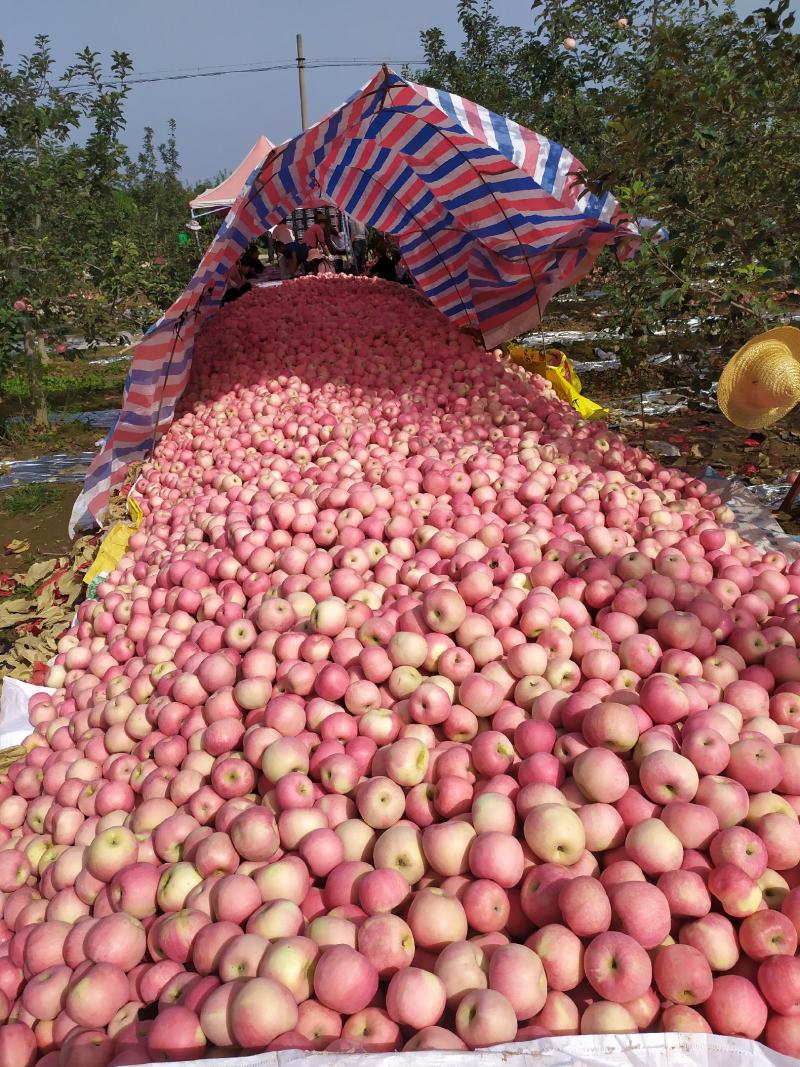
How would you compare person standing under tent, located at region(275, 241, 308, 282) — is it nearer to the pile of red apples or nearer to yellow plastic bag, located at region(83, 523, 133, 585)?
yellow plastic bag, located at region(83, 523, 133, 585)

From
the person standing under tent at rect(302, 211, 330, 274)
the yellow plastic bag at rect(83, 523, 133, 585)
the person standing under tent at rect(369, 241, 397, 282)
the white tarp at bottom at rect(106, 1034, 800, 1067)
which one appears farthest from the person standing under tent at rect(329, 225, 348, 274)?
the white tarp at bottom at rect(106, 1034, 800, 1067)

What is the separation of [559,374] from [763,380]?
3.44m

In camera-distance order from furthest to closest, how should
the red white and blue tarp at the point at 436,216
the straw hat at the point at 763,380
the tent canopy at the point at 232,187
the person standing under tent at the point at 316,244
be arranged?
the tent canopy at the point at 232,187
the person standing under tent at the point at 316,244
the red white and blue tarp at the point at 436,216
the straw hat at the point at 763,380

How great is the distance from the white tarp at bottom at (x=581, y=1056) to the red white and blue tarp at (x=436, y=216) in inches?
205

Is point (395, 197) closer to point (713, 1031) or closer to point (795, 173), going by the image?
point (795, 173)

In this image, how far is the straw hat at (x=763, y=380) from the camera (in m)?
3.79

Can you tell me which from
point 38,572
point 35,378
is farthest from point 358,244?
point 38,572

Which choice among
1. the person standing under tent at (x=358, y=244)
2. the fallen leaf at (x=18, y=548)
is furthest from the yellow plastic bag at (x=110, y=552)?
the person standing under tent at (x=358, y=244)

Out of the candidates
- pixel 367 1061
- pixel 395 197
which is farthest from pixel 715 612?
pixel 395 197

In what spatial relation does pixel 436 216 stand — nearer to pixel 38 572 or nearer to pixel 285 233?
pixel 38 572

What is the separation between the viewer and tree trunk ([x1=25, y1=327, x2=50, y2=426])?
9164mm

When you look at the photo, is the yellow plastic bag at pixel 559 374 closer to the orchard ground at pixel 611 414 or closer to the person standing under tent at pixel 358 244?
the orchard ground at pixel 611 414

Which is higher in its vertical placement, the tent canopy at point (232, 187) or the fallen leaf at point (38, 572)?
the tent canopy at point (232, 187)

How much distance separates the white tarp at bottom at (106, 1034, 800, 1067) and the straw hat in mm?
3478
